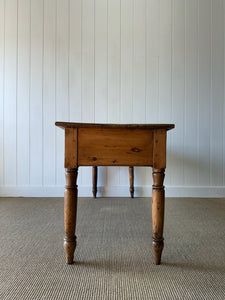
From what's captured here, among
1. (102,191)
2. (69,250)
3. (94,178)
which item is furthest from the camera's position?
(102,191)

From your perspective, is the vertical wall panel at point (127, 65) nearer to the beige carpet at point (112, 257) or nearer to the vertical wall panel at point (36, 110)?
the vertical wall panel at point (36, 110)

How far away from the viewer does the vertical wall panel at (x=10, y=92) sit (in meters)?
2.40

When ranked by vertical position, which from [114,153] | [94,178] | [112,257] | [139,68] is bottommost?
[112,257]

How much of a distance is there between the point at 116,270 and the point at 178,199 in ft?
4.97

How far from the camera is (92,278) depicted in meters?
0.90

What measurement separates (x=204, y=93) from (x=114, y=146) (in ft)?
6.05

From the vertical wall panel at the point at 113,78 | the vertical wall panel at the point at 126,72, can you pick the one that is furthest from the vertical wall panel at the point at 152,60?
the vertical wall panel at the point at 113,78

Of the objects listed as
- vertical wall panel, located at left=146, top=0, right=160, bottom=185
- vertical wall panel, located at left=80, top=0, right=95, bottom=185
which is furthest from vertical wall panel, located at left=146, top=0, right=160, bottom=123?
vertical wall panel, located at left=80, top=0, right=95, bottom=185

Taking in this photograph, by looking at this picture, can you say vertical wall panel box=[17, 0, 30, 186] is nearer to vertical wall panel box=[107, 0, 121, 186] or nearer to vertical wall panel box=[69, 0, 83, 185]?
vertical wall panel box=[69, 0, 83, 185]

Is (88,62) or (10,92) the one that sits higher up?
(88,62)

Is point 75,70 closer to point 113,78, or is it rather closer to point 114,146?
point 113,78

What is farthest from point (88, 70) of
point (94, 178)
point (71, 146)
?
point (71, 146)

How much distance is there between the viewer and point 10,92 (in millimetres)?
2414

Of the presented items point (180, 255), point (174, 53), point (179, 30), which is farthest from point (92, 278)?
point (179, 30)
